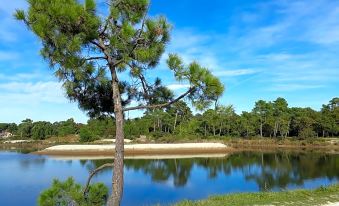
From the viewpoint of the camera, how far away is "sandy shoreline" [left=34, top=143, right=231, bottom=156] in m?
48.1

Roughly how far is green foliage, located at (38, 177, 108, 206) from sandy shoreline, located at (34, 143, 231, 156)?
3815cm

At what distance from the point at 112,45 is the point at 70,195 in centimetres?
327

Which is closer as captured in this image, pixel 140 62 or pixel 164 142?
pixel 140 62

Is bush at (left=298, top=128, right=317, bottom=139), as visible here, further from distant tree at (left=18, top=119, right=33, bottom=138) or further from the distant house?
the distant house

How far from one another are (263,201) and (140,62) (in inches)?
217

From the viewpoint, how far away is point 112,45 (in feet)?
24.6

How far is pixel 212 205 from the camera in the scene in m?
9.81

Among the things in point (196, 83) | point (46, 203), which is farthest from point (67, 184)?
Result: point (196, 83)

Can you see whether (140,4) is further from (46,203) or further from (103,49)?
(46,203)

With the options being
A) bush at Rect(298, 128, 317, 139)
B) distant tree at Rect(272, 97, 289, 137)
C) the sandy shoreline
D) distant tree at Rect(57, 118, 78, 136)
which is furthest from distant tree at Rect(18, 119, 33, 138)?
bush at Rect(298, 128, 317, 139)

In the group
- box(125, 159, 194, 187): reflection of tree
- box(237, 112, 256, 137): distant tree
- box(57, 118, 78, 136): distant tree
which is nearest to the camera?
box(125, 159, 194, 187): reflection of tree

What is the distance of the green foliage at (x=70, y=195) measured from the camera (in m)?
7.58

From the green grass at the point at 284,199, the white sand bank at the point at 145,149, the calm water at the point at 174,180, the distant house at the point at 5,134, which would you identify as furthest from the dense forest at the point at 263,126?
the green grass at the point at 284,199

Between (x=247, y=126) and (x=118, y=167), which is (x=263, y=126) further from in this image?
(x=118, y=167)
